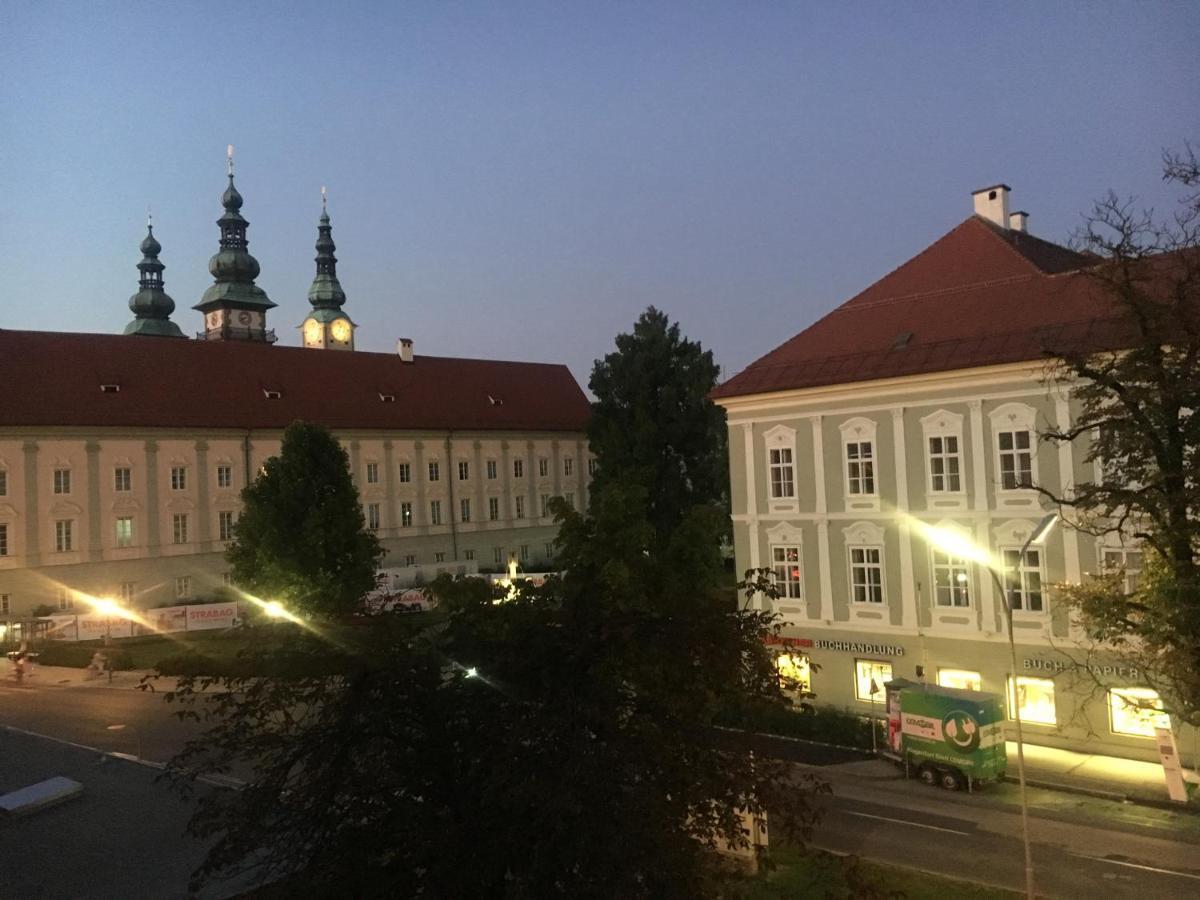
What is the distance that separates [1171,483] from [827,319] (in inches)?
669

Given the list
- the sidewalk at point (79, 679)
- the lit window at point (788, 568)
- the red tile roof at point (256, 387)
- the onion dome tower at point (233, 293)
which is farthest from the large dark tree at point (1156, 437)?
the onion dome tower at point (233, 293)

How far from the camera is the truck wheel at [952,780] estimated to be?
22.2 meters

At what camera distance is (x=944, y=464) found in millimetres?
27406

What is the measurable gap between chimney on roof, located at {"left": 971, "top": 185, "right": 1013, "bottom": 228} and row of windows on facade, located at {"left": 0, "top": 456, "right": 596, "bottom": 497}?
29.5 m

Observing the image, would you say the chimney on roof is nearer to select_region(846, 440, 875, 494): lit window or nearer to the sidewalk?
select_region(846, 440, 875, 494): lit window

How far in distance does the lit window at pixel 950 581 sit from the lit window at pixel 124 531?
130ft

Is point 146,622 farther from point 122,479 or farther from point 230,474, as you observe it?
point 230,474

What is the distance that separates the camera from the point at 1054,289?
26.7m

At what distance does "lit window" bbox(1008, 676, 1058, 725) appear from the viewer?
25484 mm

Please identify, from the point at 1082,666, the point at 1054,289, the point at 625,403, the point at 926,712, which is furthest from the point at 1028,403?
the point at 625,403

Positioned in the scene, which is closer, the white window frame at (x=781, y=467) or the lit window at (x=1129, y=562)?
the lit window at (x=1129, y=562)

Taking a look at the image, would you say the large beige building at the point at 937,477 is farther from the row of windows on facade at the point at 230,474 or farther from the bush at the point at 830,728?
the row of windows on facade at the point at 230,474

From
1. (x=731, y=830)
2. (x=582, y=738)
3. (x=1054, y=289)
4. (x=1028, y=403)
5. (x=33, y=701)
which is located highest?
(x=1054, y=289)

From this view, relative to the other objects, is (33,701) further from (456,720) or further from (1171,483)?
(1171,483)
